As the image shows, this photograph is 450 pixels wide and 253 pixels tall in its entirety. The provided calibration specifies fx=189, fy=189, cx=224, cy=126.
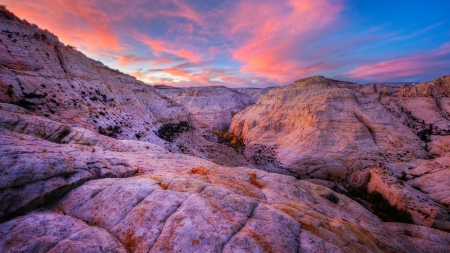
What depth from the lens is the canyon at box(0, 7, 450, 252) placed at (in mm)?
6480

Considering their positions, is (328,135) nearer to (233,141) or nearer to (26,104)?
(233,141)

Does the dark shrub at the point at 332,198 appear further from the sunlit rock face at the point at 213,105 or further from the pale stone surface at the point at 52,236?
the sunlit rock face at the point at 213,105

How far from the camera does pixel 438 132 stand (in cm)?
3403

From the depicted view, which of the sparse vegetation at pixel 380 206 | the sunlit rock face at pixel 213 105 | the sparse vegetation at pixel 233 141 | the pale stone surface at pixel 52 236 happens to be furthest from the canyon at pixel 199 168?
the sunlit rock face at pixel 213 105

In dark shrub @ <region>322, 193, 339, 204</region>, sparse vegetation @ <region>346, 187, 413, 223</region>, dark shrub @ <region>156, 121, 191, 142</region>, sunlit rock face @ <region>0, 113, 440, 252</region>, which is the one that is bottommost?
sparse vegetation @ <region>346, 187, 413, 223</region>

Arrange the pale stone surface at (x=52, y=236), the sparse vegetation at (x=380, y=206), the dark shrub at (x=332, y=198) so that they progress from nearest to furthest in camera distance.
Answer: the pale stone surface at (x=52, y=236), the dark shrub at (x=332, y=198), the sparse vegetation at (x=380, y=206)

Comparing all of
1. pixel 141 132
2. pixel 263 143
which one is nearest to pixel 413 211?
pixel 263 143

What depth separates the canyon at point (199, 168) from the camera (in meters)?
6.48

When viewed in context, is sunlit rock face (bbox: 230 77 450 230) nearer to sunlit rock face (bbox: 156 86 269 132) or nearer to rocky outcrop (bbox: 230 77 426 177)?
rocky outcrop (bbox: 230 77 426 177)

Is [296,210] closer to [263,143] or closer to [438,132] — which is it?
[263,143]

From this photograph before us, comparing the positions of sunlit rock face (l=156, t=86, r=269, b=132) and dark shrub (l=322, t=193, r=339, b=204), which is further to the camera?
sunlit rock face (l=156, t=86, r=269, b=132)

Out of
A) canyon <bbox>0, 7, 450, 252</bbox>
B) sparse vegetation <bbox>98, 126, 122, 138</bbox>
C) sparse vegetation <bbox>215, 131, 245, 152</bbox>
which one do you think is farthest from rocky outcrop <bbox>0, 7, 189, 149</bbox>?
sparse vegetation <bbox>215, 131, 245, 152</bbox>

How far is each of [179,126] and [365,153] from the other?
35.9 meters

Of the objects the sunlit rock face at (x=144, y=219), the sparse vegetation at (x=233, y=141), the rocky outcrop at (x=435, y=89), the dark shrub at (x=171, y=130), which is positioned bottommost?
the sparse vegetation at (x=233, y=141)
